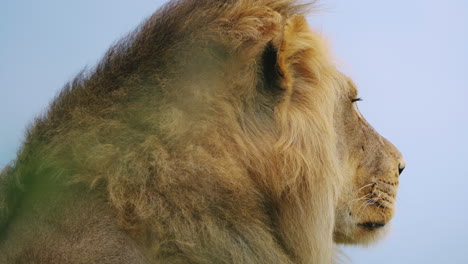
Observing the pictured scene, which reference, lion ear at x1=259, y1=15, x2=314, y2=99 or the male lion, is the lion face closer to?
Answer: the male lion

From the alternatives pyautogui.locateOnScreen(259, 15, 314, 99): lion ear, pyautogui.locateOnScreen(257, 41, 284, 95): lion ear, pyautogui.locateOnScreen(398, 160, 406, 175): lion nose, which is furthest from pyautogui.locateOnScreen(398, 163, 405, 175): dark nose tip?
pyautogui.locateOnScreen(257, 41, 284, 95): lion ear

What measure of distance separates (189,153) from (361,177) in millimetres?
1351

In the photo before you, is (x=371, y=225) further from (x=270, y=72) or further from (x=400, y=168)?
(x=270, y=72)

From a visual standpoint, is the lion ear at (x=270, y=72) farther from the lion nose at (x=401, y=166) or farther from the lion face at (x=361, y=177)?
the lion nose at (x=401, y=166)

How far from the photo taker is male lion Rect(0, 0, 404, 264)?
2928mm

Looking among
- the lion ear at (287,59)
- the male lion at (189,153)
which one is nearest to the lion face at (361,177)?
the male lion at (189,153)

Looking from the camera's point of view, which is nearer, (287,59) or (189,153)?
(189,153)

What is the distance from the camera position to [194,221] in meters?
3.00

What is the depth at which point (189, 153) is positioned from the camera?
309 centimetres

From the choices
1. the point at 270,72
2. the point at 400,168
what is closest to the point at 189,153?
the point at 270,72

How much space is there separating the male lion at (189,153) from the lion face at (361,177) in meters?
0.24

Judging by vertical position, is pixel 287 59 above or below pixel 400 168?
above

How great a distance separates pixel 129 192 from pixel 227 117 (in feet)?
2.04

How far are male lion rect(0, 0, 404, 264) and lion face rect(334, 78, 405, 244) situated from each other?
241 millimetres
